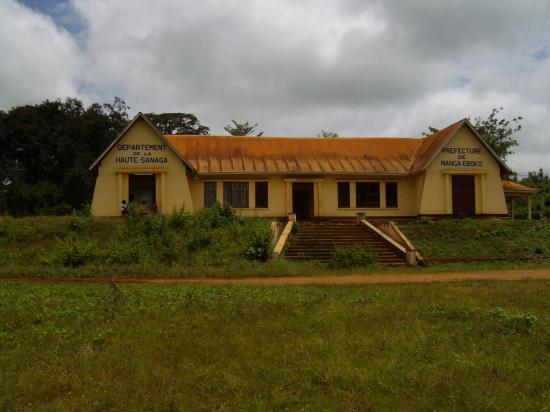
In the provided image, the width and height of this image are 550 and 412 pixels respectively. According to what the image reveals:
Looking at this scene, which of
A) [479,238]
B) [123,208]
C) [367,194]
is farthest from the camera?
[367,194]

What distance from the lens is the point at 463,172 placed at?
2811cm

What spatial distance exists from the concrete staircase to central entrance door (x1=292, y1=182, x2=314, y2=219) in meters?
4.06

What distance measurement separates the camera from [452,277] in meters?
16.3

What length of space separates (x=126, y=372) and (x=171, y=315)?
2.93m

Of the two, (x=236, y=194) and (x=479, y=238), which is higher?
(x=236, y=194)

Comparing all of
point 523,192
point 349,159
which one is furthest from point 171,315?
point 523,192

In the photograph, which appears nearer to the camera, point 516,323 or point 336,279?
point 516,323

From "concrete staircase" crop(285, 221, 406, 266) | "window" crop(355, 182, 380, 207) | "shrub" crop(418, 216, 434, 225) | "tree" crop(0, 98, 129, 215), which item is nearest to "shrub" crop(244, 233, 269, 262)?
"concrete staircase" crop(285, 221, 406, 266)

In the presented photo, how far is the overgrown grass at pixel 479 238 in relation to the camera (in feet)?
72.1

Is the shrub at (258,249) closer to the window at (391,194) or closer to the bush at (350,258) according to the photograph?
the bush at (350,258)

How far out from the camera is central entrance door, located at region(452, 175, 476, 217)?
28.3 meters

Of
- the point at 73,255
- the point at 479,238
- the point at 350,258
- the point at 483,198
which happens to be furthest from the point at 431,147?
the point at 73,255

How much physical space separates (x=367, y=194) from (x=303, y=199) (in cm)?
416

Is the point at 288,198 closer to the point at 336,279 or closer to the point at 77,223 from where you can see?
the point at 77,223
